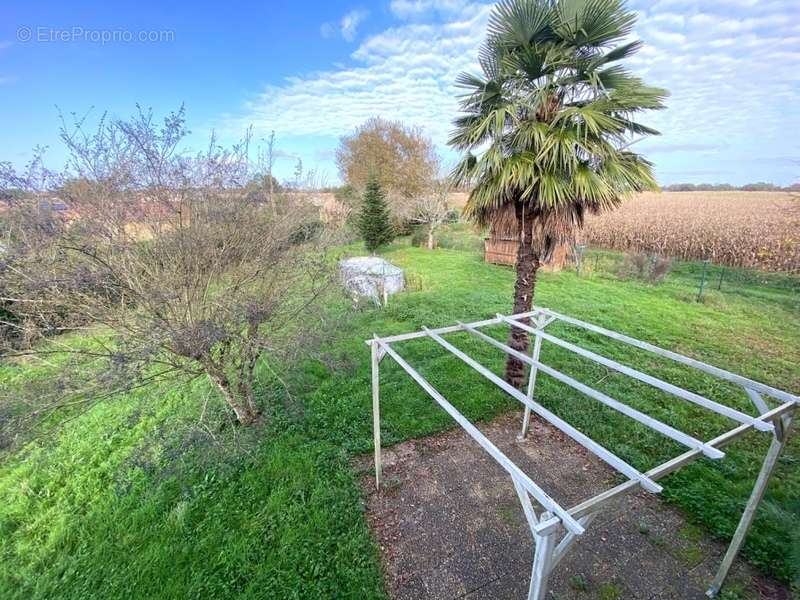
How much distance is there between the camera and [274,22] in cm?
677

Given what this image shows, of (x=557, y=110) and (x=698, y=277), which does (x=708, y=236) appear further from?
(x=557, y=110)

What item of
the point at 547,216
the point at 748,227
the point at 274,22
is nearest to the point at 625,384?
the point at 547,216

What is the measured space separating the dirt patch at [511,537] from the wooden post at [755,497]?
0.39 feet

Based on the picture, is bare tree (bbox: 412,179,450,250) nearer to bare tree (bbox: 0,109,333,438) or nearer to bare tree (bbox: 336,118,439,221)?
bare tree (bbox: 336,118,439,221)

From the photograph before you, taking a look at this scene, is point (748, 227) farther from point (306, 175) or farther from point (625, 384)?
point (306, 175)

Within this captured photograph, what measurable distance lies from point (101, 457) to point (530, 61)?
6691 millimetres

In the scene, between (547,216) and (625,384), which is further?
(625,384)

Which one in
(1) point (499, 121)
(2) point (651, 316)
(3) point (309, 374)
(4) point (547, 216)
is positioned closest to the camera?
(1) point (499, 121)

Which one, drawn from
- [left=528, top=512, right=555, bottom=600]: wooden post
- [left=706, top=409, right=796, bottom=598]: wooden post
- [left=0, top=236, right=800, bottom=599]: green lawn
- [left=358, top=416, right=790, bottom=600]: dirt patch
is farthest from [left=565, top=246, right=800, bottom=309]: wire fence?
[left=528, top=512, right=555, bottom=600]: wooden post

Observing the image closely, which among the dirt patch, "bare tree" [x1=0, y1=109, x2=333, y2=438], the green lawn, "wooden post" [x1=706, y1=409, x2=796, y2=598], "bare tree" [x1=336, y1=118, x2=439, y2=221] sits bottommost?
the dirt patch

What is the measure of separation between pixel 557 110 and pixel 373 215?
12569 mm

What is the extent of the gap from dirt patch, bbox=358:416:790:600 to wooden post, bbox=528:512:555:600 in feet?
4.67

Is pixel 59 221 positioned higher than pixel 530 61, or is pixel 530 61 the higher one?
pixel 530 61

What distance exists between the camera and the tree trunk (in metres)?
4.25
